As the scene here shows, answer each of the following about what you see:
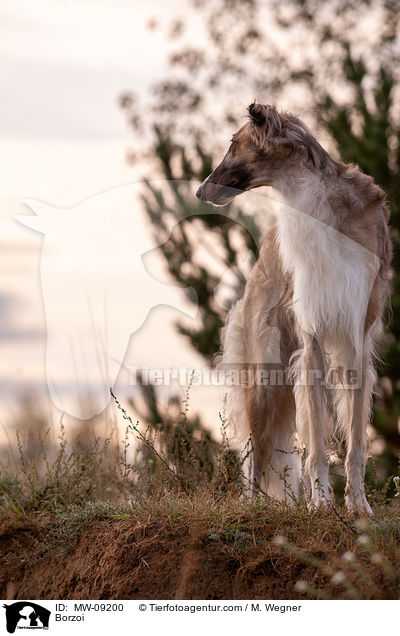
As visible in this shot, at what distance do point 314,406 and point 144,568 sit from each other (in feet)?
5.29

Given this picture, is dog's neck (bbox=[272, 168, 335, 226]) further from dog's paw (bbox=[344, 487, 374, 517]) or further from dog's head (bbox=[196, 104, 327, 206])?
dog's paw (bbox=[344, 487, 374, 517])

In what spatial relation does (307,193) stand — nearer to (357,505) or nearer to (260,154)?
(260,154)

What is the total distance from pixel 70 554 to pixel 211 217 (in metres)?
7.28

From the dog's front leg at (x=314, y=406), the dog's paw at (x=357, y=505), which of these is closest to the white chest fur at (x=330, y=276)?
the dog's front leg at (x=314, y=406)

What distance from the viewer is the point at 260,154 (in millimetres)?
5410

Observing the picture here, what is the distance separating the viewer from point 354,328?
5336mm

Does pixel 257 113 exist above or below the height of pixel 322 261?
above

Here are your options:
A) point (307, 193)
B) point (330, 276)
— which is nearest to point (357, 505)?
point (330, 276)

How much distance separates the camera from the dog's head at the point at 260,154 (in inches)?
210
